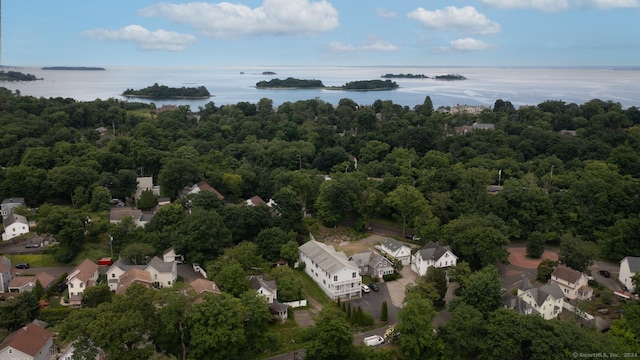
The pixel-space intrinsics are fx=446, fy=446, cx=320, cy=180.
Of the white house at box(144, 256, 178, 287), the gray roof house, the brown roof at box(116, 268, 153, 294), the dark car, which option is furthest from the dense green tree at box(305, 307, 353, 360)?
the dark car

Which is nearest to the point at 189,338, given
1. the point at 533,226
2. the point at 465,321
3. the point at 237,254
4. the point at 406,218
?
the point at 237,254

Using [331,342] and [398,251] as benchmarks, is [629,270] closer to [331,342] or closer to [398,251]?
[398,251]

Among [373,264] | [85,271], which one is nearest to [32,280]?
[85,271]

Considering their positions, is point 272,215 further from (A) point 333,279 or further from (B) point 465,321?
(B) point 465,321

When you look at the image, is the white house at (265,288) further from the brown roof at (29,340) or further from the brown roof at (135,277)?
the brown roof at (29,340)

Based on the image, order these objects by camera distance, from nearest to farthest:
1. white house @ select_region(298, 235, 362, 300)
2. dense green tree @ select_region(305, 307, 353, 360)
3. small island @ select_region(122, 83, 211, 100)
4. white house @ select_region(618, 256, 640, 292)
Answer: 1. dense green tree @ select_region(305, 307, 353, 360)
2. white house @ select_region(298, 235, 362, 300)
3. white house @ select_region(618, 256, 640, 292)
4. small island @ select_region(122, 83, 211, 100)

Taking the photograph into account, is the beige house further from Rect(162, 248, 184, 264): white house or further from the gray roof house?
the gray roof house
